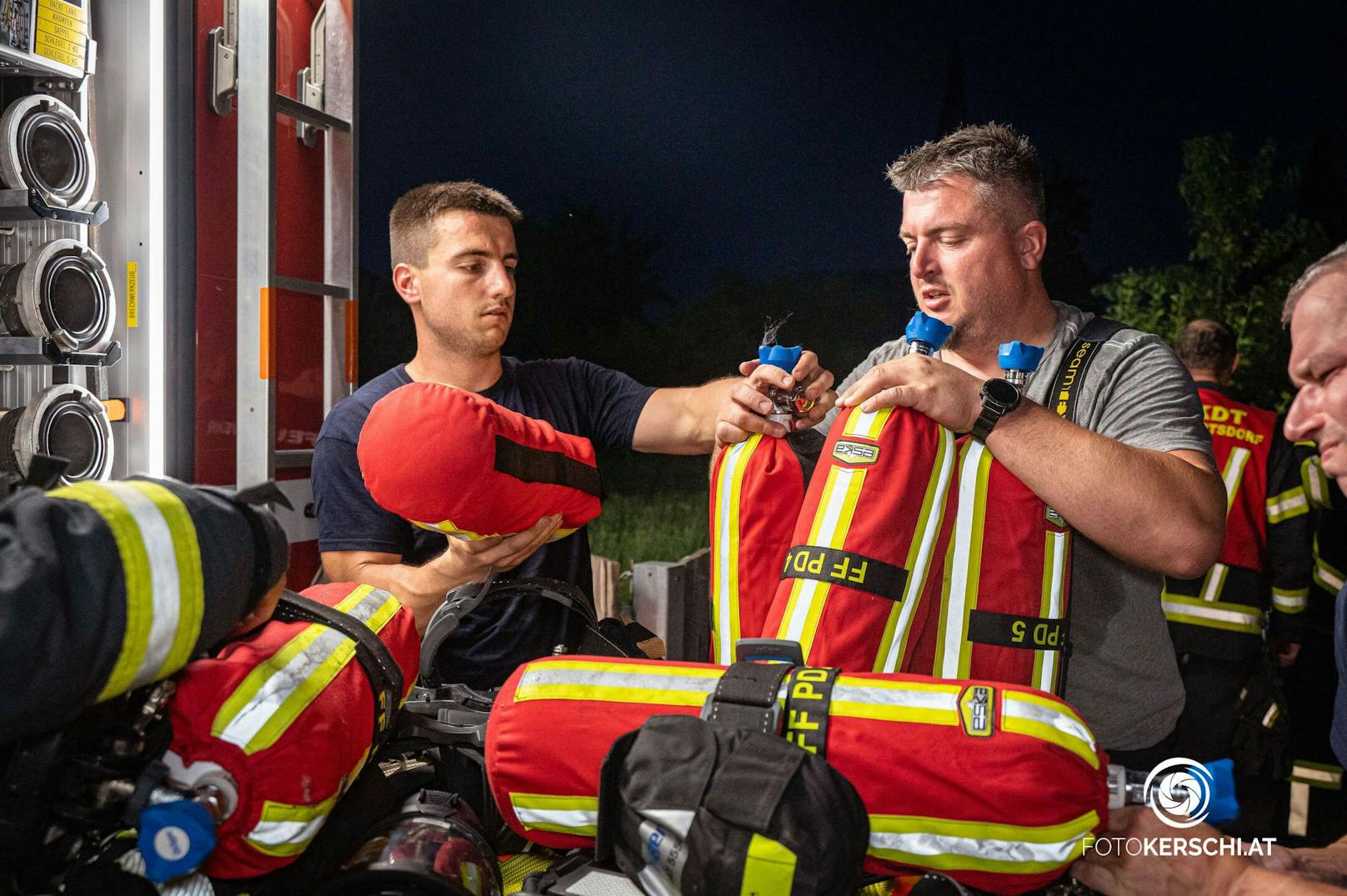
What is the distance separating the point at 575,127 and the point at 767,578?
21796mm

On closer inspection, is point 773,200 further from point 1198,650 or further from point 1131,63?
point 1198,650

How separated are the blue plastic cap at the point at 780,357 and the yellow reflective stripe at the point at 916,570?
1.42 ft

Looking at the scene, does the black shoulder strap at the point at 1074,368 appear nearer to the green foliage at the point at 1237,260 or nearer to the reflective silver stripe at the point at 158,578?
the reflective silver stripe at the point at 158,578

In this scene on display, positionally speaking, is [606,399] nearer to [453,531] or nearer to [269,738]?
[453,531]

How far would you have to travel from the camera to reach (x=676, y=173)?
2323 cm

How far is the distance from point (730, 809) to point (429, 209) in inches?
90.8

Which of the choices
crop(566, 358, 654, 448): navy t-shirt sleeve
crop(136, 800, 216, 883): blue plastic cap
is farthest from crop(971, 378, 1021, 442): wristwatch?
crop(566, 358, 654, 448): navy t-shirt sleeve

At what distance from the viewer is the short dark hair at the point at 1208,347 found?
3.95 metres

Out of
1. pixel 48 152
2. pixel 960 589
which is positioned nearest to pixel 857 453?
pixel 960 589

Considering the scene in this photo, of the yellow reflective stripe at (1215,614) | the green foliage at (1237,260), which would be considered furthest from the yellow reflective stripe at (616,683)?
the green foliage at (1237,260)

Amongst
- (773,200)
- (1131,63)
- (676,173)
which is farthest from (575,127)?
(1131,63)

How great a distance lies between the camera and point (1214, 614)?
11.5 ft

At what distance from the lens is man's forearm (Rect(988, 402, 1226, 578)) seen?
1.59m

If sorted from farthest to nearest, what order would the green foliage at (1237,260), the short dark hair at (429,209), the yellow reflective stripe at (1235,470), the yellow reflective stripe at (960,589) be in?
the green foliage at (1237,260) < the yellow reflective stripe at (1235,470) < the short dark hair at (429,209) < the yellow reflective stripe at (960,589)
